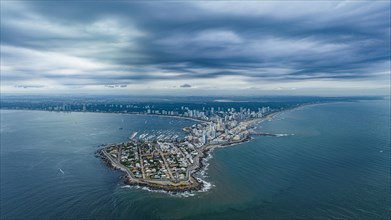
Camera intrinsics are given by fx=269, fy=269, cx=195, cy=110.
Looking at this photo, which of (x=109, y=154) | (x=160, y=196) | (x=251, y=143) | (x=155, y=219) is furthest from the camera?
(x=251, y=143)

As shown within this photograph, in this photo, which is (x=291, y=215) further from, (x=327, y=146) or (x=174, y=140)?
(x=174, y=140)

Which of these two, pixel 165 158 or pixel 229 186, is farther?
pixel 165 158

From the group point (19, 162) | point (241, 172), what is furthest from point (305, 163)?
point (19, 162)

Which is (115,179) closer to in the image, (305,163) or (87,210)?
(87,210)

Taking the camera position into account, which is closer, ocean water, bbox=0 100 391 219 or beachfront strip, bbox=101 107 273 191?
ocean water, bbox=0 100 391 219

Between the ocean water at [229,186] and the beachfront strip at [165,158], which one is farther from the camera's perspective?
the beachfront strip at [165,158]

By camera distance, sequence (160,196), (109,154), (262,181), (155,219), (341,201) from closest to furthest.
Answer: (155,219), (341,201), (160,196), (262,181), (109,154)

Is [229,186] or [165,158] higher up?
[165,158]

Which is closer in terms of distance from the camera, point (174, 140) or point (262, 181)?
point (262, 181)

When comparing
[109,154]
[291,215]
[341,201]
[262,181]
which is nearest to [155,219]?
[291,215]
